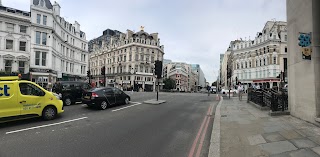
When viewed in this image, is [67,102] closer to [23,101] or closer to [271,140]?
Result: [23,101]

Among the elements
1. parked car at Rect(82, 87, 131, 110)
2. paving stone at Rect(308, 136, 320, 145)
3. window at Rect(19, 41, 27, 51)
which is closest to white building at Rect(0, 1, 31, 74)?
window at Rect(19, 41, 27, 51)

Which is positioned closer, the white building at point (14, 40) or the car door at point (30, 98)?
the car door at point (30, 98)

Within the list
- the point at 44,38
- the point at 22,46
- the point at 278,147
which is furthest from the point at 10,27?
the point at 278,147

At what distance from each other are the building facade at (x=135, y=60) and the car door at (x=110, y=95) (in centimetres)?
4954

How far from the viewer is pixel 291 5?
28.3ft

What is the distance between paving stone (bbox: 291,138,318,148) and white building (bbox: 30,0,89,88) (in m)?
29.7

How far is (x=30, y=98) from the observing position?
8016 millimetres

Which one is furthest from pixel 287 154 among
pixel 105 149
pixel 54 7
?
pixel 54 7

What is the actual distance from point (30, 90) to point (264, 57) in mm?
58474

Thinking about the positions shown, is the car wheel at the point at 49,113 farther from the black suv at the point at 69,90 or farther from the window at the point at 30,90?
the black suv at the point at 69,90

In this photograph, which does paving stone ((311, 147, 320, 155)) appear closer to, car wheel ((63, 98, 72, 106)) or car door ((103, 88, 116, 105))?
car door ((103, 88, 116, 105))

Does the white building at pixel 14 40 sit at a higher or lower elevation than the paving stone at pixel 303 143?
higher

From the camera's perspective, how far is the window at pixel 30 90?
26.0ft

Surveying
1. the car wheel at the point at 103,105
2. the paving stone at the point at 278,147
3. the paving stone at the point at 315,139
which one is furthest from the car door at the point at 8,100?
the paving stone at the point at 315,139
